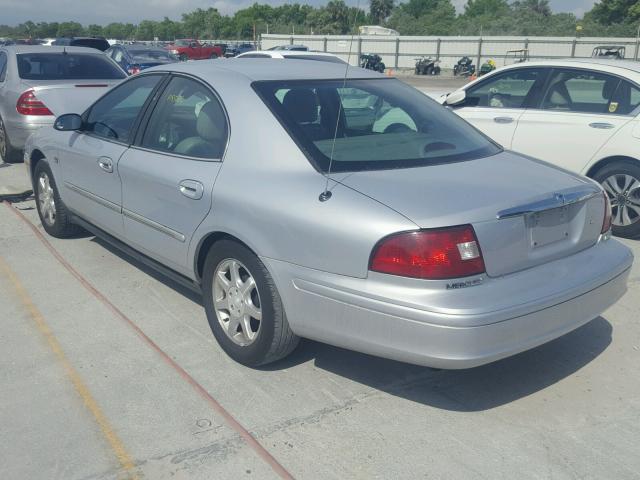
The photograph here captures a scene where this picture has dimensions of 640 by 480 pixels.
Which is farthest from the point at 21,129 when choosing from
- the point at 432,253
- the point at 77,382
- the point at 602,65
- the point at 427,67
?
the point at 427,67

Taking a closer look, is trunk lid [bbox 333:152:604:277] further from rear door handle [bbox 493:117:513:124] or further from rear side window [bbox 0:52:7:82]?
rear side window [bbox 0:52:7:82]

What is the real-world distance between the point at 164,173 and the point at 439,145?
64.2 inches

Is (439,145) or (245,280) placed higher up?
(439,145)

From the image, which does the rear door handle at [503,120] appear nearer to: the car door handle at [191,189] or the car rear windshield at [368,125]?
the car rear windshield at [368,125]

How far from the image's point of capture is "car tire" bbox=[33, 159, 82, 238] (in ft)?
19.0

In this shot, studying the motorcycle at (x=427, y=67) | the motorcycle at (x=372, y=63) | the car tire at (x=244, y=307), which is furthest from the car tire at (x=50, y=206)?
the motorcycle at (x=427, y=67)

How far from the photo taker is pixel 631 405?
11.3 ft

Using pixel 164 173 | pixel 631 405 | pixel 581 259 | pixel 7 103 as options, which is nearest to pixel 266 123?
pixel 164 173

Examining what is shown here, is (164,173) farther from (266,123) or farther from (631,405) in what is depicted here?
(631,405)

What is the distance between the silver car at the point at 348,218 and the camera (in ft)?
9.69

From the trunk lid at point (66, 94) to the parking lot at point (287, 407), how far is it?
15.8 feet

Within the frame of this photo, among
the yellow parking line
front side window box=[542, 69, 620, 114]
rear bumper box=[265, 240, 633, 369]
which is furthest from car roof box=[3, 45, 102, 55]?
rear bumper box=[265, 240, 633, 369]

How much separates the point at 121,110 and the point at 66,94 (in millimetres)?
4445

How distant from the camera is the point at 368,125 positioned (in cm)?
407
